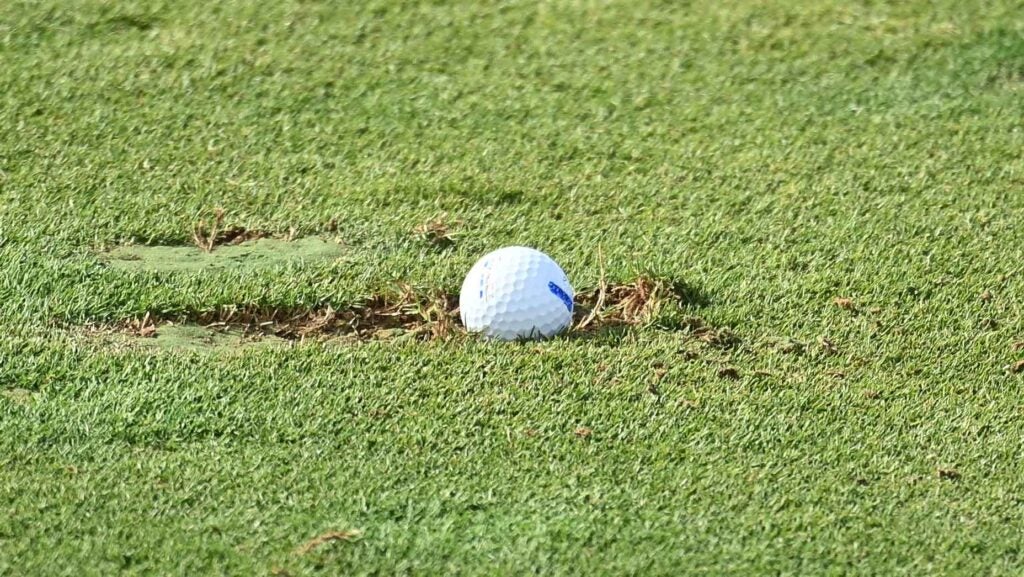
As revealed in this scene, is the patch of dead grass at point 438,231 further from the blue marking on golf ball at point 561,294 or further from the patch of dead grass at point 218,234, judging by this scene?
the blue marking on golf ball at point 561,294

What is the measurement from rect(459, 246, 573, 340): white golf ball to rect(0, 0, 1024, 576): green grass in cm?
8

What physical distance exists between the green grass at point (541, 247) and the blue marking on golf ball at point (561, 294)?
155mm

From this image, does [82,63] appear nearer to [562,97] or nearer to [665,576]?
[562,97]

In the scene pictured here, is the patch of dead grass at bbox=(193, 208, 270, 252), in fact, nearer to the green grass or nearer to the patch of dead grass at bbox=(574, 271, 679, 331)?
the green grass

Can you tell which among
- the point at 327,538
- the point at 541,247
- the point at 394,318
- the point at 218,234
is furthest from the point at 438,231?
the point at 327,538

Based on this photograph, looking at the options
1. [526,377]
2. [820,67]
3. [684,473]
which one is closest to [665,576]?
[684,473]

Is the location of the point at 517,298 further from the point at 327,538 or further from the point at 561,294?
the point at 327,538

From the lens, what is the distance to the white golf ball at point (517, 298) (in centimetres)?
400

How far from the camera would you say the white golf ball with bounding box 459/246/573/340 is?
4.00m

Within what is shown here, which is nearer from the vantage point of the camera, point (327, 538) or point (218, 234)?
point (327, 538)

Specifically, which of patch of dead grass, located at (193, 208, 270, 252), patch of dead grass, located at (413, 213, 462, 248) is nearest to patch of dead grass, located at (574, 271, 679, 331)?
patch of dead grass, located at (413, 213, 462, 248)

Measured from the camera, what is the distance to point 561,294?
409 centimetres

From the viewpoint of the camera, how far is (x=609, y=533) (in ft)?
10.7

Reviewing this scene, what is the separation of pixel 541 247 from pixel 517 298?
710 millimetres
